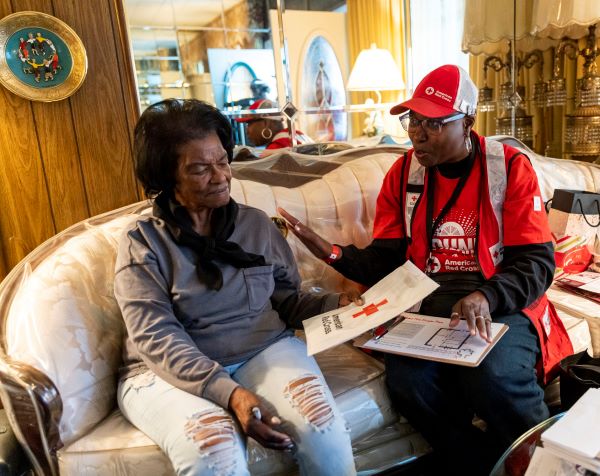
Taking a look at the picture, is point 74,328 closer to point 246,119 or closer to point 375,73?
point 246,119

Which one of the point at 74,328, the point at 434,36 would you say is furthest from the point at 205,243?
the point at 434,36

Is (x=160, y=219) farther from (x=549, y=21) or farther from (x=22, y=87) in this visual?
(x=549, y=21)

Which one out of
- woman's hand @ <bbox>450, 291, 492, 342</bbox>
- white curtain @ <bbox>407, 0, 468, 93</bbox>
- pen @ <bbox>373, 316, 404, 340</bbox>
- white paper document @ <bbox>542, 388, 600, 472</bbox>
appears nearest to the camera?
white paper document @ <bbox>542, 388, 600, 472</bbox>

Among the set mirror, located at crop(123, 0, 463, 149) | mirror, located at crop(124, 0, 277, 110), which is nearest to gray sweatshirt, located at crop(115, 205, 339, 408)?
mirror, located at crop(123, 0, 463, 149)

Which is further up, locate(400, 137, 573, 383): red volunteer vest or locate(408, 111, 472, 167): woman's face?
locate(408, 111, 472, 167): woman's face

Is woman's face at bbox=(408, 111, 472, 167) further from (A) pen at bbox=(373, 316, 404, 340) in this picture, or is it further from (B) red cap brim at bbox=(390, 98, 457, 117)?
(A) pen at bbox=(373, 316, 404, 340)

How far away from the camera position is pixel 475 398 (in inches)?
47.2

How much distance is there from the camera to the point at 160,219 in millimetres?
1188

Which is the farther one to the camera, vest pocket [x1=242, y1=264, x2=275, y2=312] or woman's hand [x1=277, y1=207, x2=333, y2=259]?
woman's hand [x1=277, y1=207, x2=333, y2=259]

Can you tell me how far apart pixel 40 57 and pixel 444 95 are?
57.3 inches

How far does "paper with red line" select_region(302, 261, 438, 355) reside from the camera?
43.1 inches

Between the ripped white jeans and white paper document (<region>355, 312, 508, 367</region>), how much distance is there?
8.2 inches

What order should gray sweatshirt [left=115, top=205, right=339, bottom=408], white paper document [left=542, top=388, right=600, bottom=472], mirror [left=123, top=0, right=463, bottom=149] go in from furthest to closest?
1. mirror [left=123, top=0, right=463, bottom=149]
2. gray sweatshirt [left=115, top=205, right=339, bottom=408]
3. white paper document [left=542, top=388, right=600, bottom=472]

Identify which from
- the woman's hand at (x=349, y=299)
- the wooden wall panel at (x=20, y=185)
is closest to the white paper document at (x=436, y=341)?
the woman's hand at (x=349, y=299)
